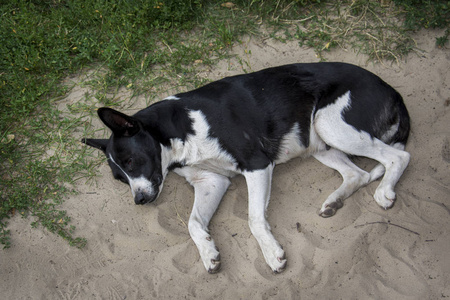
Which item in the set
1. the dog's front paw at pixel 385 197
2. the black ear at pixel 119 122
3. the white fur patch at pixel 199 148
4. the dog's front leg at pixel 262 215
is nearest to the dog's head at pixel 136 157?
the black ear at pixel 119 122

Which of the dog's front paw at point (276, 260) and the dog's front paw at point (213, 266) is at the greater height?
the dog's front paw at point (276, 260)

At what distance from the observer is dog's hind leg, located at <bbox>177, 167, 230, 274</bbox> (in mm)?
3637

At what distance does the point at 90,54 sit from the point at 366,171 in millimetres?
Answer: 3458

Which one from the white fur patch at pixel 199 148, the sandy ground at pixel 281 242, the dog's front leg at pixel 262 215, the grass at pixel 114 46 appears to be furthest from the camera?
the grass at pixel 114 46

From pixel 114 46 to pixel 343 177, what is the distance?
121 inches

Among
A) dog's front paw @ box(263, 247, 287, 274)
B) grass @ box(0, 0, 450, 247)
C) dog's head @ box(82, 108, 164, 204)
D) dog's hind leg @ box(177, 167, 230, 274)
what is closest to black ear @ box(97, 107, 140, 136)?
dog's head @ box(82, 108, 164, 204)

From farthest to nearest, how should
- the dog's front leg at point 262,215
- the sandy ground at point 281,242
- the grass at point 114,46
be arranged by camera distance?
the grass at point 114,46 < the dog's front leg at point 262,215 < the sandy ground at point 281,242

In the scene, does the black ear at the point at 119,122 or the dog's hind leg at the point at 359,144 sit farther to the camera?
the dog's hind leg at the point at 359,144

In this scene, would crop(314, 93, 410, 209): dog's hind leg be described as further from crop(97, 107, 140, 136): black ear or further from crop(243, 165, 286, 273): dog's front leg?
crop(97, 107, 140, 136): black ear

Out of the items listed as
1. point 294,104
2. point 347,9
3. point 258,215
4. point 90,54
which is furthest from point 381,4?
point 90,54

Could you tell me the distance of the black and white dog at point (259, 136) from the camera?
12.1ft

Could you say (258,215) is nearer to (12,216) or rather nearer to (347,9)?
(12,216)

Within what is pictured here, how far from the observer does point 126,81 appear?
510cm

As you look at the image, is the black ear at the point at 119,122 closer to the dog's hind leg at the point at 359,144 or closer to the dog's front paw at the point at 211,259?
the dog's front paw at the point at 211,259
